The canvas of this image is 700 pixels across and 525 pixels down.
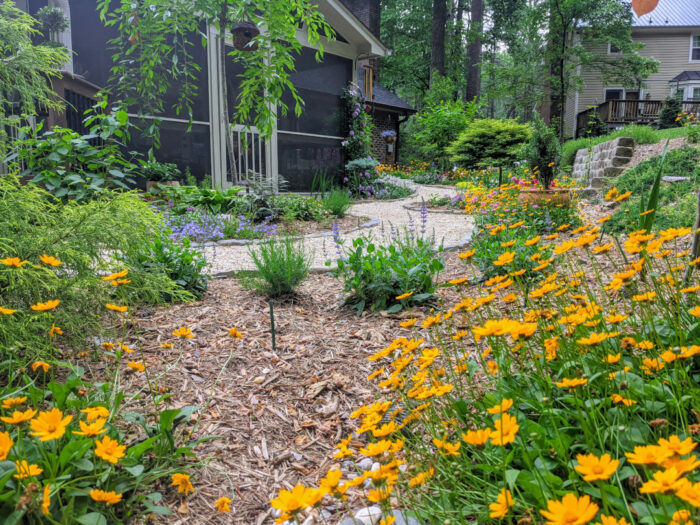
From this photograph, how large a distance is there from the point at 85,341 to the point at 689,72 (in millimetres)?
23942

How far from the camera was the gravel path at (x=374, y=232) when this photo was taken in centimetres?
425

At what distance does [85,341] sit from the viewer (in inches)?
86.1

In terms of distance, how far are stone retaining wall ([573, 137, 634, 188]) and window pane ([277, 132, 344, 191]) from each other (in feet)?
16.5

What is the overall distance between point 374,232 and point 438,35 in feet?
44.3

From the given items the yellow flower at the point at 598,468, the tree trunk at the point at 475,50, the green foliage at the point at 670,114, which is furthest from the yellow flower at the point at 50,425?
the tree trunk at the point at 475,50

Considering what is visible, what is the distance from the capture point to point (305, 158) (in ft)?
32.9

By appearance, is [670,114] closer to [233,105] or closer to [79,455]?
[233,105]

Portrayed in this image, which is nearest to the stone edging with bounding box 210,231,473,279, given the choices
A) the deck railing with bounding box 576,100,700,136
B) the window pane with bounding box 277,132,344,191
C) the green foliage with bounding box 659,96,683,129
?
the window pane with bounding box 277,132,344,191

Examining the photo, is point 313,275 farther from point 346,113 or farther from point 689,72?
point 689,72

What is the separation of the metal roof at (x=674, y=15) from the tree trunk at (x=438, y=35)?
806 centimetres

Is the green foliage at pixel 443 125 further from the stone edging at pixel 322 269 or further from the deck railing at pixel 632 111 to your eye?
the stone edging at pixel 322 269

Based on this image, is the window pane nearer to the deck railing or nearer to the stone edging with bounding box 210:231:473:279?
the stone edging with bounding box 210:231:473:279

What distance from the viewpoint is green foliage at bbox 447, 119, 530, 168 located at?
9922 millimetres

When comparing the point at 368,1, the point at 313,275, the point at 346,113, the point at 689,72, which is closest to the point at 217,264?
the point at 313,275
